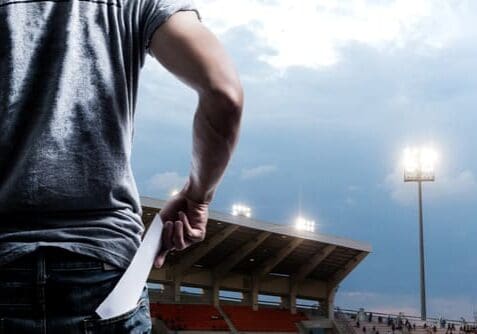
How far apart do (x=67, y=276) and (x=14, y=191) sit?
18 centimetres

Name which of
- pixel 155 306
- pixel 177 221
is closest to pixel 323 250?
pixel 155 306

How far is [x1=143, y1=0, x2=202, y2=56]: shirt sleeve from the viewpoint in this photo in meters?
1.31

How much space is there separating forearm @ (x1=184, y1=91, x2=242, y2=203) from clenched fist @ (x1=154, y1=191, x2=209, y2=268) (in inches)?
2.2

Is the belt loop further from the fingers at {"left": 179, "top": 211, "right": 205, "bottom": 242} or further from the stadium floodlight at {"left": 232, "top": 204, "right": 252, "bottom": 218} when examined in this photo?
the stadium floodlight at {"left": 232, "top": 204, "right": 252, "bottom": 218}

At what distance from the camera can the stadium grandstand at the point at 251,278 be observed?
2714 centimetres

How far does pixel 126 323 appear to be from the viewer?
133 centimetres

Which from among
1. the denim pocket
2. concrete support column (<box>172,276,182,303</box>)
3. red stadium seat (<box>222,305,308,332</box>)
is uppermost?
the denim pocket

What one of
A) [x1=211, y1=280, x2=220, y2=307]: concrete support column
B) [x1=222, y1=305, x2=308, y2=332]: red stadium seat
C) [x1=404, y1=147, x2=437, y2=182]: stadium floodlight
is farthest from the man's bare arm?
[x1=404, y1=147, x2=437, y2=182]: stadium floodlight

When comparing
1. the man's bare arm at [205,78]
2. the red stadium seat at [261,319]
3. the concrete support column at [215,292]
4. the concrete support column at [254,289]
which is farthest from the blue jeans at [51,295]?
the concrete support column at [254,289]

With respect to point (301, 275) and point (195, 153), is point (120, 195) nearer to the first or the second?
point (195, 153)

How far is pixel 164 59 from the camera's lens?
1.32 metres

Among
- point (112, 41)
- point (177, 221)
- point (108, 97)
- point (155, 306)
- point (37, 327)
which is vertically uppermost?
point (112, 41)

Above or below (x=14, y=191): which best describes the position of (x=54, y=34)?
above

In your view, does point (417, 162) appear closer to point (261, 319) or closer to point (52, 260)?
point (261, 319)
